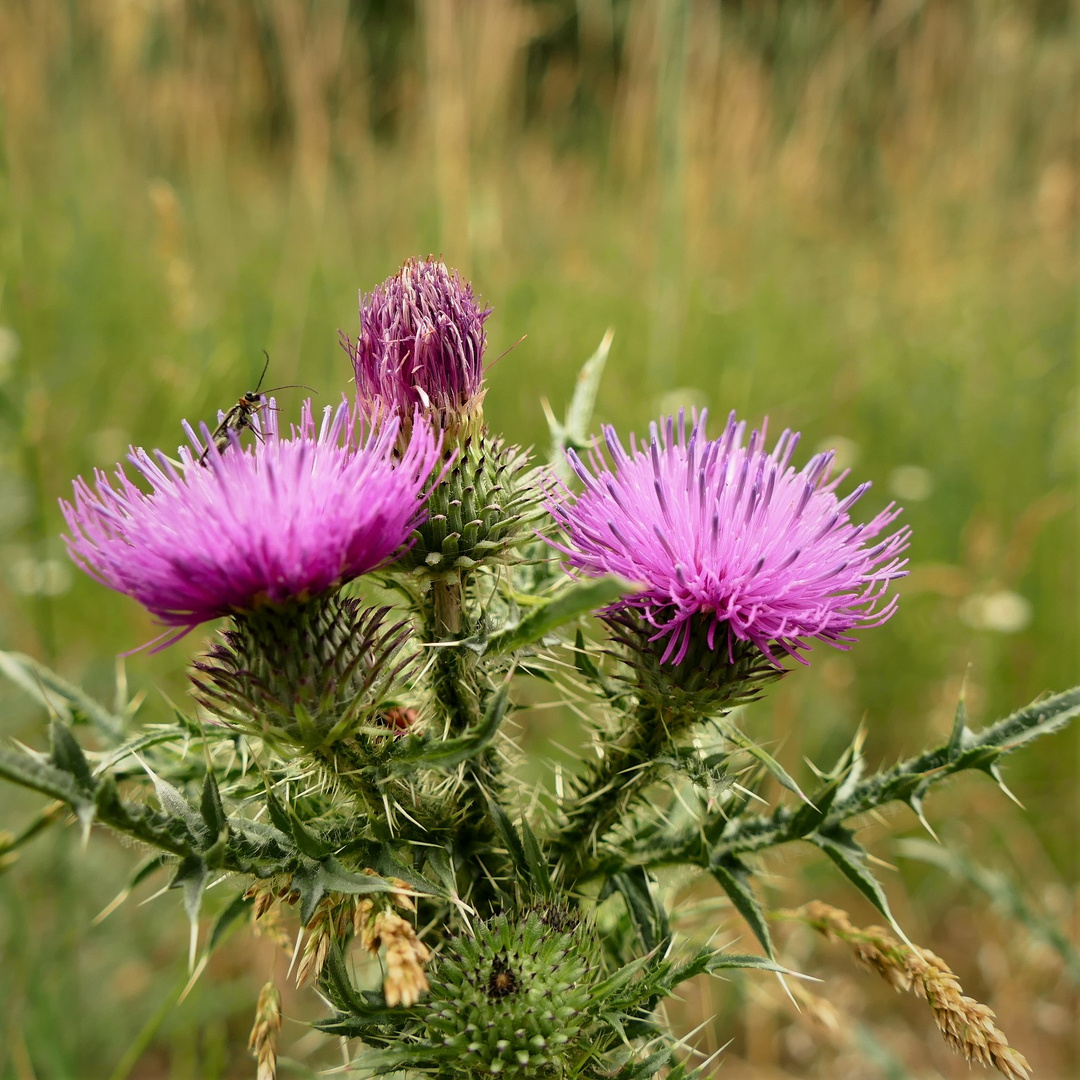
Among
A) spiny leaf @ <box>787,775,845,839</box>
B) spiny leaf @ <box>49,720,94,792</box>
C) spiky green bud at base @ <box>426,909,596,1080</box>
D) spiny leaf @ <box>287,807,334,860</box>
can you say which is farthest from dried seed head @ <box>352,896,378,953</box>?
spiny leaf @ <box>787,775,845,839</box>

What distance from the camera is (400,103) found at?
8.97m

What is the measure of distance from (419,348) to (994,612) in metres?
3.33

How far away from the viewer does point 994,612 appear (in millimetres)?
4059

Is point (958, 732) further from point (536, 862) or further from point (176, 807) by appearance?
point (176, 807)

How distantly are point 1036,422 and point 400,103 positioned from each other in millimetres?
6710

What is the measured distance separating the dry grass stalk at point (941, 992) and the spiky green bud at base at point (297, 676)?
110 centimetres

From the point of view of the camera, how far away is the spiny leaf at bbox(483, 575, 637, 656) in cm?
120

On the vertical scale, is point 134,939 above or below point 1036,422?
below

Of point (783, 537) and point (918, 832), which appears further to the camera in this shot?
point (918, 832)

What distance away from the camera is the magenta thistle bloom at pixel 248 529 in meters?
1.52

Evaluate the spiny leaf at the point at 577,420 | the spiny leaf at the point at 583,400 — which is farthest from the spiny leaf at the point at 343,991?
the spiny leaf at the point at 583,400

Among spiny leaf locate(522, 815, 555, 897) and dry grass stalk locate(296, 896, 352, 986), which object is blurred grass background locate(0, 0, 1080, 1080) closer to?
spiny leaf locate(522, 815, 555, 897)

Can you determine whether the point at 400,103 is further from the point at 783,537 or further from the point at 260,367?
the point at 783,537

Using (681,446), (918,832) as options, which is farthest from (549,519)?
(918,832)
